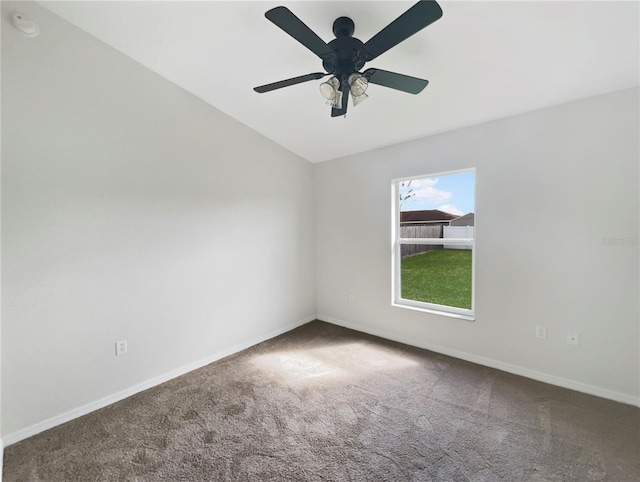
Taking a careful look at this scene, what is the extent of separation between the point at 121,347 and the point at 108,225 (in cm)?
102

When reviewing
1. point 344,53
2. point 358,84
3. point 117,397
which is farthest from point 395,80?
point 117,397

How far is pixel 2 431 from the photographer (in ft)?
5.90

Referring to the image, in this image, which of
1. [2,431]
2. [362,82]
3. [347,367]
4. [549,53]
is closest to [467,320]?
[347,367]

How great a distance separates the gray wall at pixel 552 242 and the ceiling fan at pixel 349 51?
1.36 meters

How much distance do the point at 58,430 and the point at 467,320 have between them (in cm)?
347

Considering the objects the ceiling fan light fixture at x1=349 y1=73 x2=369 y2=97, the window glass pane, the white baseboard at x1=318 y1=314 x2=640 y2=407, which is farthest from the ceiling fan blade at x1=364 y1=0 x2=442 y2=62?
the white baseboard at x1=318 y1=314 x2=640 y2=407

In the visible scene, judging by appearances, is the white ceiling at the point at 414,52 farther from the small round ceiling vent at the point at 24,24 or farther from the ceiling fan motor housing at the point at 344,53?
the small round ceiling vent at the point at 24,24

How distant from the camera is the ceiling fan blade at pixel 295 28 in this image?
4.27 feet

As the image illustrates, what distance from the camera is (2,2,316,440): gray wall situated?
73.8 inches

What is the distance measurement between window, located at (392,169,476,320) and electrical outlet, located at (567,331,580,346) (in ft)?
2.42

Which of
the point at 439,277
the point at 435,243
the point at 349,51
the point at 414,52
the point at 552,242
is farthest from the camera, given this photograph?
the point at 439,277

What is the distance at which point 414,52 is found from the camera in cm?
194

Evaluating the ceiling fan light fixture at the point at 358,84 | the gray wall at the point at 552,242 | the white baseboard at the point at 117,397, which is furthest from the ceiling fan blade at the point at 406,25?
the white baseboard at the point at 117,397

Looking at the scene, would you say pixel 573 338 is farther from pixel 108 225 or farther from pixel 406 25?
pixel 108 225
